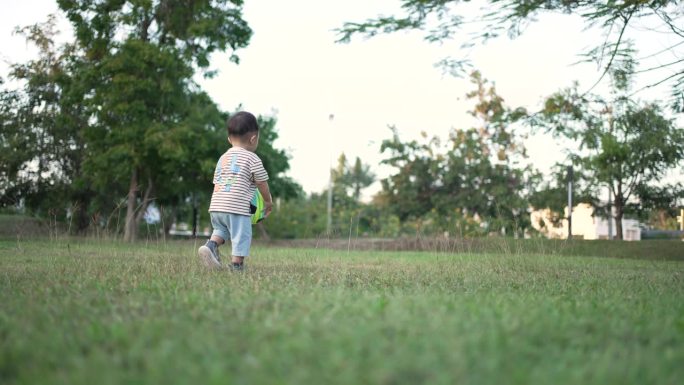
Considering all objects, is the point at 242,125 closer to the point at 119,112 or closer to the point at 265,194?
the point at 265,194

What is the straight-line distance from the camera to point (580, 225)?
37938 mm

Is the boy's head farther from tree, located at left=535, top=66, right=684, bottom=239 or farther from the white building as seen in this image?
the white building

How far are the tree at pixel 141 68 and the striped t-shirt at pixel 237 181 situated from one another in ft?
43.6

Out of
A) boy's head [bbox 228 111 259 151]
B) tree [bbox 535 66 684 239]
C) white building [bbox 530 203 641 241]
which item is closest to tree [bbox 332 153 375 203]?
white building [bbox 530 203 641 241]

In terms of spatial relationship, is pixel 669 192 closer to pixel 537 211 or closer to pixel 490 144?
pixel 537 211

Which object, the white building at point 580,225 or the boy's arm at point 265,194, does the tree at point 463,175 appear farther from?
the boy's arm at point 265,194

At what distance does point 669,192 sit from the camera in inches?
1129

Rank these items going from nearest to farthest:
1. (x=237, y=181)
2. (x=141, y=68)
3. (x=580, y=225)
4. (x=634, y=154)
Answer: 1. (x=237, y=181)
2. (x=141, y=68)
3. (x=634, y=154)
4. (x=580, y=225)

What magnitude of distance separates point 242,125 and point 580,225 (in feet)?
110

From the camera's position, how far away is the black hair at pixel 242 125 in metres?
7.71

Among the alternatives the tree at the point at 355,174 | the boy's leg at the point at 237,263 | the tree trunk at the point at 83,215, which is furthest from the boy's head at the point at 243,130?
the tree at the point at 355,174

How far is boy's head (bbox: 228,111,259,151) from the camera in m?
7.72

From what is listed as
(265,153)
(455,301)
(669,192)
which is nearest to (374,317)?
(455,301)

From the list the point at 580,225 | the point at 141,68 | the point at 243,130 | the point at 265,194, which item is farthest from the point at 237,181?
the point at 580,225
